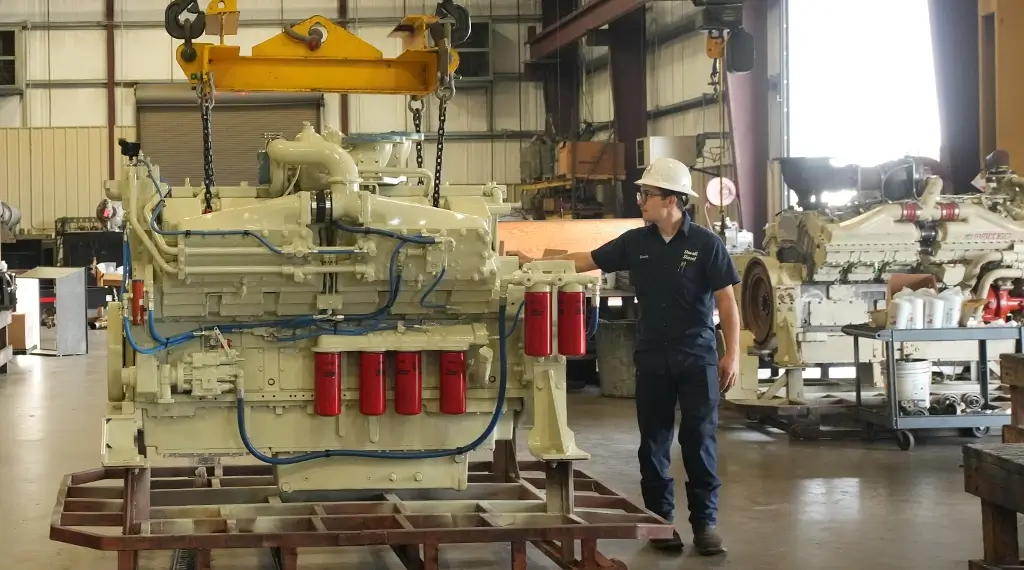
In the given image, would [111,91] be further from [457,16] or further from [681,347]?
[681,347]

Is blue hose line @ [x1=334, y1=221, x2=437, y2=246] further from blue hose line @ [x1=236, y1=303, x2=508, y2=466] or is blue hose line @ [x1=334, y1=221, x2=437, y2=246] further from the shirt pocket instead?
the shirt pocket

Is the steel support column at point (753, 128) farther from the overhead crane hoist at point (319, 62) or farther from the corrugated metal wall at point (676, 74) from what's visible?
the overhead crane hoist at point (319, 62)

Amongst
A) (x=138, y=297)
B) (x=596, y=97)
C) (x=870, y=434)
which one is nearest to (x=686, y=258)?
(x=138, y=297)

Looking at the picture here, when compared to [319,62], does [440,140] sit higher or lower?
lower

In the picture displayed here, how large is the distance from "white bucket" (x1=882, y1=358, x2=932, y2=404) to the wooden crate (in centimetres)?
144

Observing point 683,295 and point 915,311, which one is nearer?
point 683,295

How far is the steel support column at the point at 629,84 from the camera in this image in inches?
605

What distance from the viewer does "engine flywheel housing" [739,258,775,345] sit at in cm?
754

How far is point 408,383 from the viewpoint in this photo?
4.00 m

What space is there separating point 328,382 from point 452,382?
0.41 meters

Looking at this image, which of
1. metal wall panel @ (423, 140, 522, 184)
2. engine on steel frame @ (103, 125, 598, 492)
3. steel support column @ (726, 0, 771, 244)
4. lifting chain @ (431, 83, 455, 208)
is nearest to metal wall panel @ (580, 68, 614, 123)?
metal wall panel @ (423, 140, 522, 184)

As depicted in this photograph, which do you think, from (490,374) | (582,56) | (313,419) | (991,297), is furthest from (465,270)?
(582,56)

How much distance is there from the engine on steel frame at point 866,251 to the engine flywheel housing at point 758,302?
14 mm

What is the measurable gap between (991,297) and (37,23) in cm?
1648
